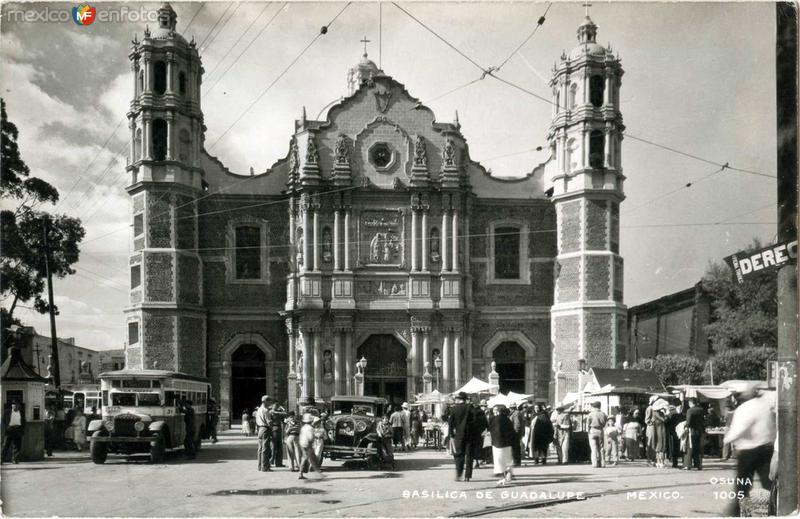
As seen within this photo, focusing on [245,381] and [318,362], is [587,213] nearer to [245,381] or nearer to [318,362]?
[318,362]

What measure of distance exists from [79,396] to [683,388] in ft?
65.7

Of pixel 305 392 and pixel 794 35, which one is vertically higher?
pixel 794 35

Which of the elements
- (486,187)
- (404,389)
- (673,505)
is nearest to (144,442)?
(673,505)

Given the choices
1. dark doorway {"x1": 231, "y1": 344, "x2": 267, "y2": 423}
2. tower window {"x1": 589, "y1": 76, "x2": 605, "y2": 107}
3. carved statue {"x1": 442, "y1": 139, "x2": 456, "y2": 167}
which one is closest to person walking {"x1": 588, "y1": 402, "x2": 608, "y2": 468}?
carved statue {"x1": 442, "y1": 139, "x2": 456, "y2": 167}

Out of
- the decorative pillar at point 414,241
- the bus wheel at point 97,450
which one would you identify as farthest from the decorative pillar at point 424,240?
the bus wheel at point 97,450

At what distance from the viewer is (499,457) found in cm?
1555

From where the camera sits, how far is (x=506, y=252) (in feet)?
116

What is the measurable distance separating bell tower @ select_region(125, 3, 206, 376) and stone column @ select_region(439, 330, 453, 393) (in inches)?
352

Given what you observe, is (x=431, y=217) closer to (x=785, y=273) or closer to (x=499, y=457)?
(x=499, y=457)

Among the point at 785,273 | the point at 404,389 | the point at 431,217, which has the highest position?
the point at 431,217

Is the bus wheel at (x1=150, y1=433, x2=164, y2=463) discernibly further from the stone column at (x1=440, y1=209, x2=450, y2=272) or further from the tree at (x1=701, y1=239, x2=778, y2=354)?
the tree at (x1=701, y1=239, x2=778, y2=354)

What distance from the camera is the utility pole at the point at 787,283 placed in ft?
34.2

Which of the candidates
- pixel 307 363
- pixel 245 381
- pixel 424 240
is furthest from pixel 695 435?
pixel 245 381

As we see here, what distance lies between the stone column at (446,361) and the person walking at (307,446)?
57.7 feet
